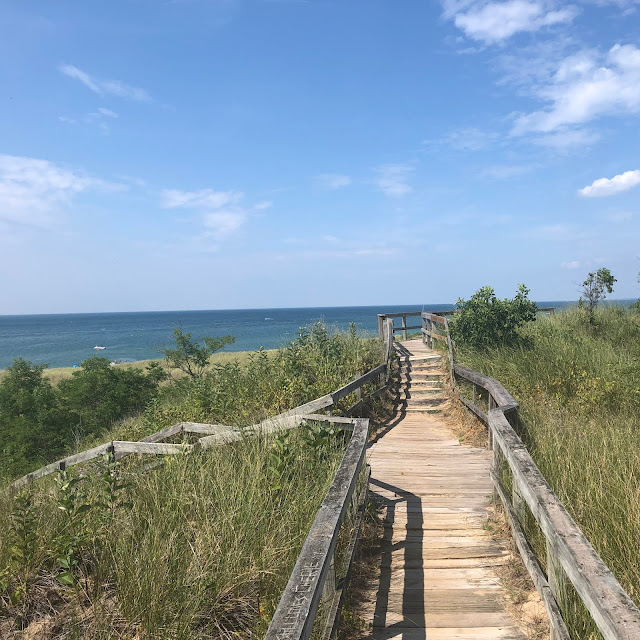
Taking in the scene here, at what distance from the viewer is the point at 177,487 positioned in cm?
457

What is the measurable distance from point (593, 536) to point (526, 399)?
515 cm

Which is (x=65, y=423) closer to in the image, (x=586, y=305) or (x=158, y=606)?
(x=158, y=606)

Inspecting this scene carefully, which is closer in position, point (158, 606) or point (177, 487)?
point (158, 606)

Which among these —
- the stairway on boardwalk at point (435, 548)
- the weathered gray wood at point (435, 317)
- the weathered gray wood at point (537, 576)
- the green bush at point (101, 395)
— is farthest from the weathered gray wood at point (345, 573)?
the green bush at point (101, 395)

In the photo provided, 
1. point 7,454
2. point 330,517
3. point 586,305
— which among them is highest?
point 586,305

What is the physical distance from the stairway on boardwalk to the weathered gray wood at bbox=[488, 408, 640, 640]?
103 centimetres

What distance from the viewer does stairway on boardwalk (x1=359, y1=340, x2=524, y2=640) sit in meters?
3.56

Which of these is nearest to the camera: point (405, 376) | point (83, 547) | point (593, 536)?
point (593, 536)

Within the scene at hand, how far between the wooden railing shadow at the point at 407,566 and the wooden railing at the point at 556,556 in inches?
34.9

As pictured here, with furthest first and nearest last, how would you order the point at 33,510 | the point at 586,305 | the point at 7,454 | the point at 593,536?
the point at 586,305 < the point at 7,454 < the point at 33,510 < the point at 593,536

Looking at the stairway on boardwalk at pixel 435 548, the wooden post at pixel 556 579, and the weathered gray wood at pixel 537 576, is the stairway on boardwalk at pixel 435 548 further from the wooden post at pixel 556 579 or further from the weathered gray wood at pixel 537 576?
the wooden post at pixel 556 579

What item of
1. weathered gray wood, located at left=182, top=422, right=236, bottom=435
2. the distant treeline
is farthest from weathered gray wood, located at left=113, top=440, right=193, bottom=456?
the distant treeline

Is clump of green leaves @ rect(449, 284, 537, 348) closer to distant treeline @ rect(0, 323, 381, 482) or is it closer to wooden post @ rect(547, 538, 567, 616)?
distant treeline @ rect(0, 323, 381, 482)

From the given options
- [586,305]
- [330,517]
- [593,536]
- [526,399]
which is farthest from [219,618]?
[586,305]
